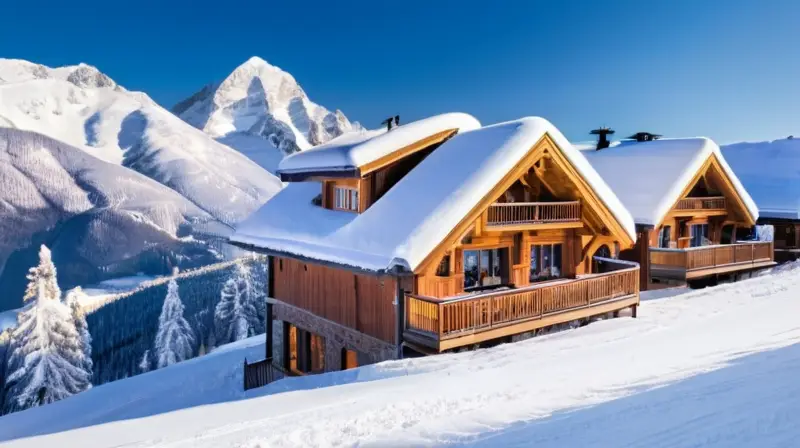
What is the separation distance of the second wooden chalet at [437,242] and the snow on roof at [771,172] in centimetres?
1765

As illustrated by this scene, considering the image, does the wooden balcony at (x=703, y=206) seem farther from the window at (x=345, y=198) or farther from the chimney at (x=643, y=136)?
the window at (x=345, y=198)

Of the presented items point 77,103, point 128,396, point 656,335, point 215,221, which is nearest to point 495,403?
point 656,335

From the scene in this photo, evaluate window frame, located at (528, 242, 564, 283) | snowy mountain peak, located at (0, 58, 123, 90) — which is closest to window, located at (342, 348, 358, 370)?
window frame, located at (528, 242, 564, 283)

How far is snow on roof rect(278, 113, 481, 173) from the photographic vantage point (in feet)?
45.0

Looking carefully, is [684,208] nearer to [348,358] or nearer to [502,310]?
[502,310]

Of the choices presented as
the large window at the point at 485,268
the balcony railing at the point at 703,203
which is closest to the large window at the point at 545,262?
the large window at the point at 485,268

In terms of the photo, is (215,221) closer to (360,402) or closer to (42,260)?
(42,260)

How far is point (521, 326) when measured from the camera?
39.7 feet

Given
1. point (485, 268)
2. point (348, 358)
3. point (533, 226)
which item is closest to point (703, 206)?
point (533, 226)

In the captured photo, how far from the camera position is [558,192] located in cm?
1478

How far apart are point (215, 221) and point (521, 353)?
216 feet

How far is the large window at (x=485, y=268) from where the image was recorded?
1395 centimetres

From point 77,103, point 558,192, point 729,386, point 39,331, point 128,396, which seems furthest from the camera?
point 77,103

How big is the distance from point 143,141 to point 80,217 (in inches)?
1244
